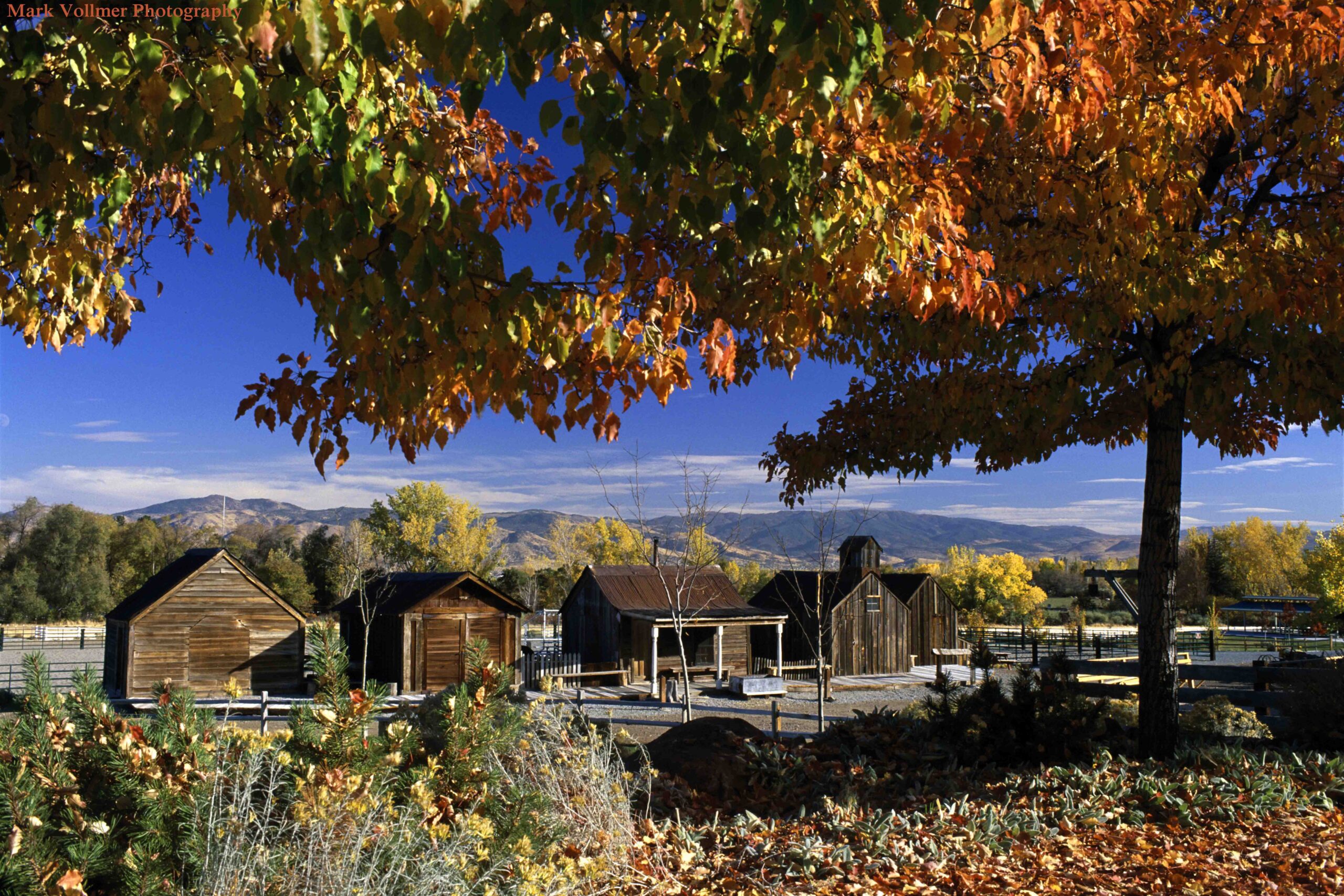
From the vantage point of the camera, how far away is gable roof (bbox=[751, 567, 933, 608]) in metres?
31.7

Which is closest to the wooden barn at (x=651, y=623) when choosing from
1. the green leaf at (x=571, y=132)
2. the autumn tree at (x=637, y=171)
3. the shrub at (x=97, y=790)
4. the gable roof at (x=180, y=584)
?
the gable roof at (x=180, y=584)

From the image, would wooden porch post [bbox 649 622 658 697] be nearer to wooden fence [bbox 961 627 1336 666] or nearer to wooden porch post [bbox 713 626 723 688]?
wooden porch post [bbox 713 626 723 688]

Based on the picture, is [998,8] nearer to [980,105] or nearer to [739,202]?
[739,202]

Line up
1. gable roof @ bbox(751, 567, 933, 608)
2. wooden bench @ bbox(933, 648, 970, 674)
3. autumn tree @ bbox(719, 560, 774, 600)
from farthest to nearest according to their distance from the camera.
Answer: autumn tree @ bbox(719, 560, 774, 600)
wooden bench @ bbox(933, 648, 970, 674)
gable roof @ bbox(751, 567, 933, 608)

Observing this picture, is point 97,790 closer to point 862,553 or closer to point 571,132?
point 571,132

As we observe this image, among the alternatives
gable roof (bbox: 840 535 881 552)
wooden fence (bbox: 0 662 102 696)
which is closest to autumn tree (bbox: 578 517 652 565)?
gable roof (bbox: 840 535 881 552)

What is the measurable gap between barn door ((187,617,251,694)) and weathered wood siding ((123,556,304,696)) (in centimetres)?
1

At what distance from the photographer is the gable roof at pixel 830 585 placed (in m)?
31.7

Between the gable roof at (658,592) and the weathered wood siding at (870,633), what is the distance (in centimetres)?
313

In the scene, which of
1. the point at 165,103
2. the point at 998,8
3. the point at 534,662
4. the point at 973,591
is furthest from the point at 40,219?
the point at 973,591

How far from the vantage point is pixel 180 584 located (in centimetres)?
2392

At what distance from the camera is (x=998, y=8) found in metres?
3.58

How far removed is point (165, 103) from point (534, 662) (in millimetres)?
26686

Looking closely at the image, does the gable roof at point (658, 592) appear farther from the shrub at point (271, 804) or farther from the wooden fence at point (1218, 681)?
the shrub at point (271, 804)
